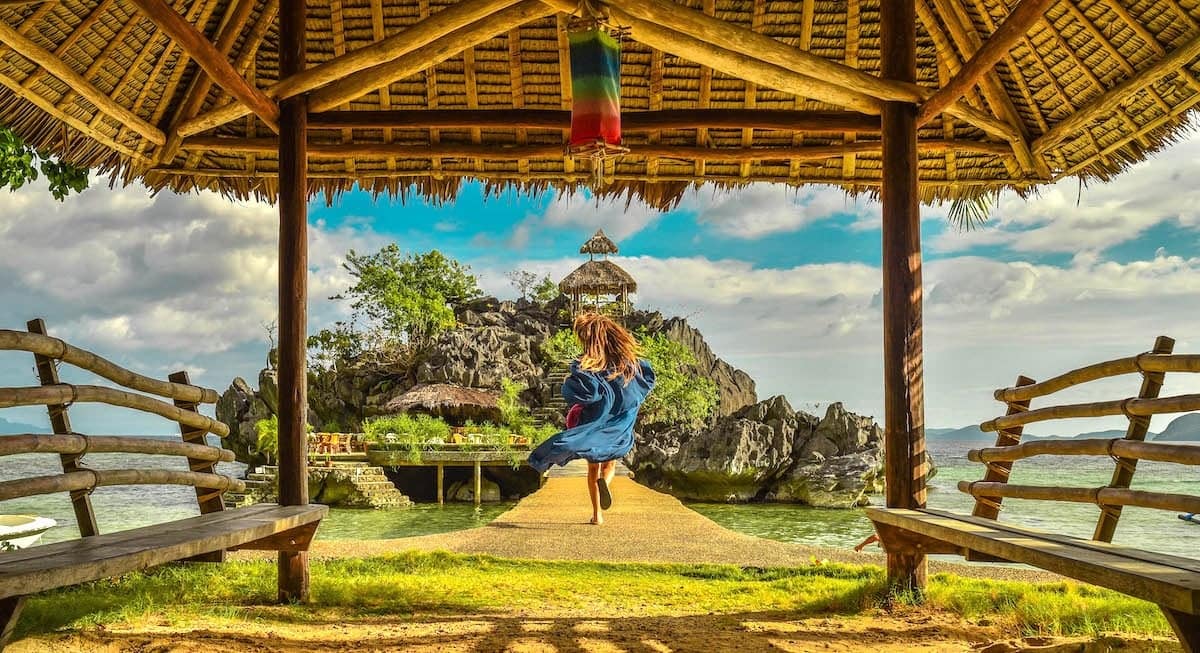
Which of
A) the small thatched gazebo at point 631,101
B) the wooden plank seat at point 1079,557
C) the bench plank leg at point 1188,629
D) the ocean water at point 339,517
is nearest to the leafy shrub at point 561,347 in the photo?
the ocean water at point 339,517

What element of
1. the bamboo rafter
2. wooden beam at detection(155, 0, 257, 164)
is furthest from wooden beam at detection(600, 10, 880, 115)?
the bamboo rafter

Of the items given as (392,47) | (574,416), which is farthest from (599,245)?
(392,47)

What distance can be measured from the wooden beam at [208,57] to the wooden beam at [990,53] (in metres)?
3.29

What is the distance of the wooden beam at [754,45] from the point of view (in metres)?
3.79

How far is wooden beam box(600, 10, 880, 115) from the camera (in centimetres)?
391

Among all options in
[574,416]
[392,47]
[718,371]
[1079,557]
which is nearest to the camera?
[1079,557]

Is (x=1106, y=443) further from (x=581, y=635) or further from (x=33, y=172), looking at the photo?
(x=33, y=172)

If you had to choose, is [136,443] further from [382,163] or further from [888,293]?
[888,293]

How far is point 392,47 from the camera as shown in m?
4.03

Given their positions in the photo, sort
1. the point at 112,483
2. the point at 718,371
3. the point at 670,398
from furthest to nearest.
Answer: the point at 718,371 < the point at 670,398 < the point at 112,483

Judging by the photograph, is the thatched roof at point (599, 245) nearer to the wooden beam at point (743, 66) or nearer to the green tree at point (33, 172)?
the green tree at point (33, 172)

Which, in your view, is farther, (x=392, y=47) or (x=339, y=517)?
(x=339, y=517)

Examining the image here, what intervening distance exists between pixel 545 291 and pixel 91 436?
31.7m

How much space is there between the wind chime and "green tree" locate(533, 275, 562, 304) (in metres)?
30.9
